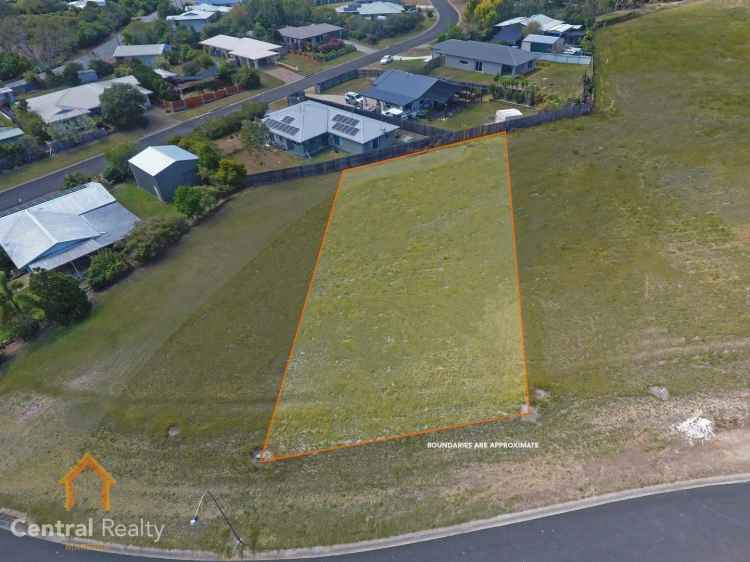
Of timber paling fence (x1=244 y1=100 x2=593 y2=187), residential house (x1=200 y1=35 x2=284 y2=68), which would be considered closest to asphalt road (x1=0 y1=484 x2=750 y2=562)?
timber paling fence (x1=244 y1=100 x2=593 y2=187)

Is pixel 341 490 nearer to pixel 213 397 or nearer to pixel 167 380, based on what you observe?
pixel 213 397

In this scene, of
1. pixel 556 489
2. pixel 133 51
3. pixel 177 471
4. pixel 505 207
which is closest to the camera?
pixel 556 489

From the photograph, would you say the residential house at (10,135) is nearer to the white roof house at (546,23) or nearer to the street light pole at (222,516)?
the street light pole at (222,516)

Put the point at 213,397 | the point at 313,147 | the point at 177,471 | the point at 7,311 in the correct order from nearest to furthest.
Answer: the point at 177,471
the point at 213,397
the point at 7,311
the point at 313,147

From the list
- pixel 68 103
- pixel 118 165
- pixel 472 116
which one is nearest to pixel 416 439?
pixel 118 165

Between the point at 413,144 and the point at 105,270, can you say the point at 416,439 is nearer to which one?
the point at 105,270

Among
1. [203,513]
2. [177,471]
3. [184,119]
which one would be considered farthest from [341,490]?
[184,119]

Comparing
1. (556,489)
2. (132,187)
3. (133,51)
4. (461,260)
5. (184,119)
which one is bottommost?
(556,489)
